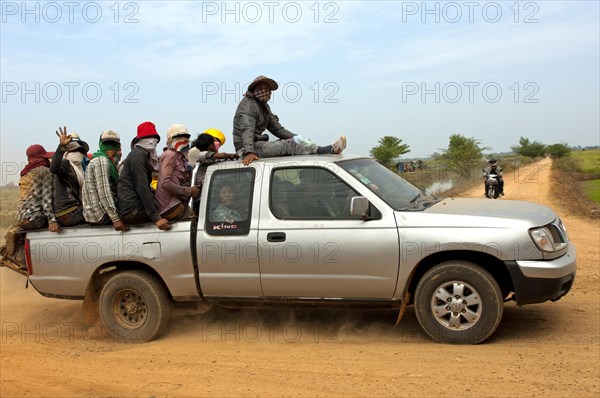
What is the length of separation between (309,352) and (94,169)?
9.91 ft

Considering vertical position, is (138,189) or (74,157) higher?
(74,157)

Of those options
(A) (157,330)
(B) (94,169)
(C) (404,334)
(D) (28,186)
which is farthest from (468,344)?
(D) (28,186)

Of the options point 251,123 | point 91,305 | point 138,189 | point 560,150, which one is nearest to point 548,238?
point 251,123

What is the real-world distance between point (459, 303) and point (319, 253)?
134cm

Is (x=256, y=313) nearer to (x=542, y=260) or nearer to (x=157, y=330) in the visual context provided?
(x=157, y=330)

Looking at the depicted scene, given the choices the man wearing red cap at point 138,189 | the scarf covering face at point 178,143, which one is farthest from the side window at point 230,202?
the scarf covering face at point 178,143

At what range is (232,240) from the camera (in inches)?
233

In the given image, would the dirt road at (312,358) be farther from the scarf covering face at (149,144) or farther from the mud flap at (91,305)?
the scarf covering face at (149,144)

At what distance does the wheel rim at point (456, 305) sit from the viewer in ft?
17.5

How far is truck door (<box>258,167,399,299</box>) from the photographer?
5516 millimetres

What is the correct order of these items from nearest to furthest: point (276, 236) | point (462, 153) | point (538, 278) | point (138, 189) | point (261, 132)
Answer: point (538, 278) → point (276, 236) → point (138, 189) → point (261, 132) → point (462, 153)

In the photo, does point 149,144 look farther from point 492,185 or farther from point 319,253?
point 492,185

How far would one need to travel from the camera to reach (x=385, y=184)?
6043mm

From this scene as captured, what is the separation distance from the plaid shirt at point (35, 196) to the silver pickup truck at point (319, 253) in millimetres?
266
